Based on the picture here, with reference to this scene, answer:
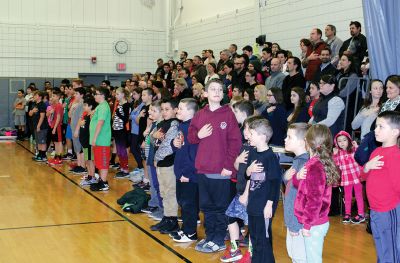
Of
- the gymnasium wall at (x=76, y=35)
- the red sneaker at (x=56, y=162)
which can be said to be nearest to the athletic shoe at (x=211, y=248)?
the red sneaker at (x=56, y=162)

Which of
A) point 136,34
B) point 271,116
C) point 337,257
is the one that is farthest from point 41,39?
point 337,257

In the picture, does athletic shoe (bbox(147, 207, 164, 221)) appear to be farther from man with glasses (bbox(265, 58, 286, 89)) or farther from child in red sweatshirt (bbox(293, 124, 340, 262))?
man with glasses (bbox(265, 58, 286, 89))

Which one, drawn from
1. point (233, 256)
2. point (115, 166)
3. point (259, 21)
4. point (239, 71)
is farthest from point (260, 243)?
point (259, 21)

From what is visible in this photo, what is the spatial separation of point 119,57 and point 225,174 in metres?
13.6

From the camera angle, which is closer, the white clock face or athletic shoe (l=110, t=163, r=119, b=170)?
athletic shoe (l=110, t=163, r=119, b=170)

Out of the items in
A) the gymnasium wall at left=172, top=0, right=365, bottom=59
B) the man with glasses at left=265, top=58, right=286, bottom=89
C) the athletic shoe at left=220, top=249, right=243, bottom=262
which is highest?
the gymnasium wall at left=172, top=0, right=365, bottom=59

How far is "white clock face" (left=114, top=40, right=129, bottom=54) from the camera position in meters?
17.7

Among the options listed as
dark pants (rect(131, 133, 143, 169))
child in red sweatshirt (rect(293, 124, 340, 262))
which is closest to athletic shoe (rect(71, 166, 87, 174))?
dark pants (rect(131, 133, 143, 169))

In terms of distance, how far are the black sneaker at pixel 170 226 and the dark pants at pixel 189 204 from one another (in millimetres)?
308

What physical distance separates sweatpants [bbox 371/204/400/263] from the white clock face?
14.8 m

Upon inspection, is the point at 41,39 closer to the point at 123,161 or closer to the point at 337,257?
the point at 123,161

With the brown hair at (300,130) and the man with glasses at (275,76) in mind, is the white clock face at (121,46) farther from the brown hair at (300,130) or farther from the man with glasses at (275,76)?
the brown hair at (300,130)

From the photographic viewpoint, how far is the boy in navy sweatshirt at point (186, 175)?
5402 millimetres

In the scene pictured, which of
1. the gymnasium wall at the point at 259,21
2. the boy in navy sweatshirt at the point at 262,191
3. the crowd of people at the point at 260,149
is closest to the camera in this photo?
the crowd of people at the point at 260,149
